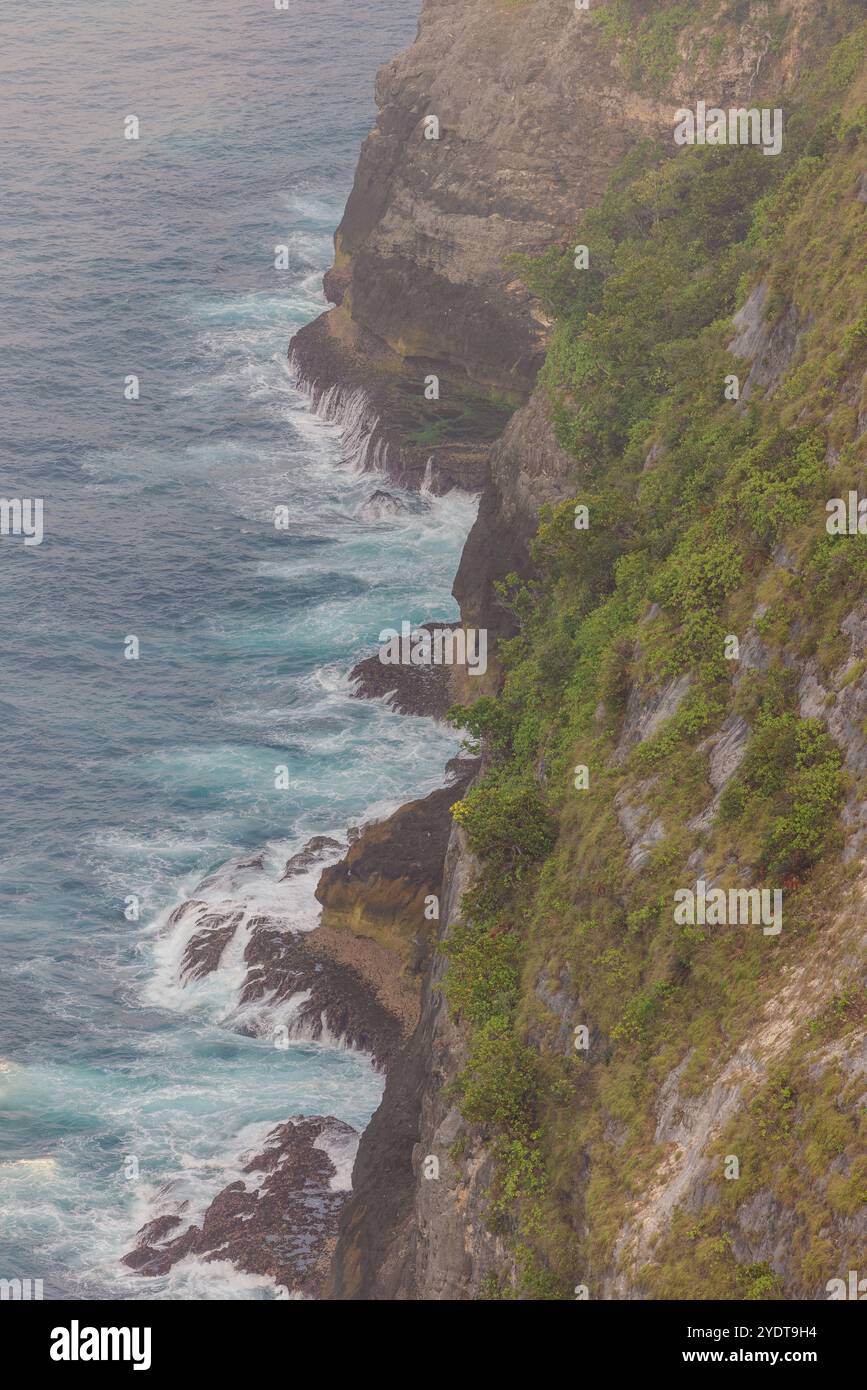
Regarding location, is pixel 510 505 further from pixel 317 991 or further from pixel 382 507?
pixel 317 991

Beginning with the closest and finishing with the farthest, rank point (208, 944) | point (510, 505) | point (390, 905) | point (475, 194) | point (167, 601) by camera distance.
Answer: point (390, 905)
point (208, 944)
point (510, 505)
point (167, 601)
point (475, 194)

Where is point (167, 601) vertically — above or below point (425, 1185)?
above

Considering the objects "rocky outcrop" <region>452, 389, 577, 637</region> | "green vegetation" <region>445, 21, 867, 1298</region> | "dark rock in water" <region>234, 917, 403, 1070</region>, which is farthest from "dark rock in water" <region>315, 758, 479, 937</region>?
"rocky outcrop" <region>452, 389, 577, 637</region>

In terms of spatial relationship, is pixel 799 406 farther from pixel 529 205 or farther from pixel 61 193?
pixel 61 193

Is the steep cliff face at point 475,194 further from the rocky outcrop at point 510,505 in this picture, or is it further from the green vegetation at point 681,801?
the green vegetation at point 681,801

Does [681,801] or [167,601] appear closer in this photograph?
[681,801]

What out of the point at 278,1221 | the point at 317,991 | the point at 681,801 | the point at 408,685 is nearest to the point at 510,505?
the point at 408,685
